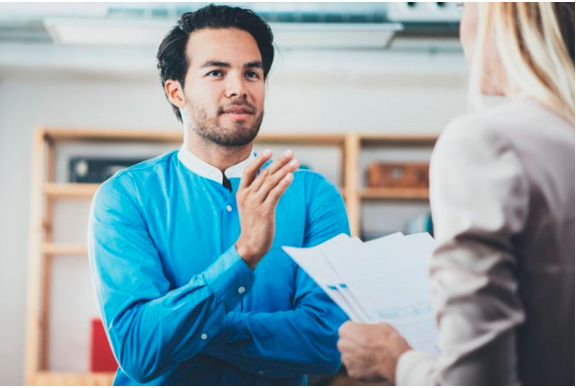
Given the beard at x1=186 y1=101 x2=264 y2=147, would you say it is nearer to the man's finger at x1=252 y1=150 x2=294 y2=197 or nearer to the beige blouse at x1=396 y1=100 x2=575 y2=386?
the man's finger at x1=252 y1=150 x2=294 y2=197

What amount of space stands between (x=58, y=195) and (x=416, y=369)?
4420 millimetres

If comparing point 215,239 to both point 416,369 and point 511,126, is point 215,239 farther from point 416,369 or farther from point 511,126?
point 511,126

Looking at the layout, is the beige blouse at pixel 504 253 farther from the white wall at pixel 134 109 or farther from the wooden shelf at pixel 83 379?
the white wall at pixel 134 109

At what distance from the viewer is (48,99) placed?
507cm

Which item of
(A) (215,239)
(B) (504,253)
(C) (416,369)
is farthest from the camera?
(A) (215,239)

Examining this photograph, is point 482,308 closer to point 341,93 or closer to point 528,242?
point 528,242

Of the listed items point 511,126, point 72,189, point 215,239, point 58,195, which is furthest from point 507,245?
point 58,195

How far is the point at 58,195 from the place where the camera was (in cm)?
493

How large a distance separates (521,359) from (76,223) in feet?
14.9

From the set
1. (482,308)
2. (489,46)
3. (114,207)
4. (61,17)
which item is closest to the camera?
(482,308)

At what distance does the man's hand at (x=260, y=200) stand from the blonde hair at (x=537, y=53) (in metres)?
0.38

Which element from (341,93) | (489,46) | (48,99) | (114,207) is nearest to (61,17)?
(48,99)

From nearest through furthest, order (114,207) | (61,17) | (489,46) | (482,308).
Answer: (482,308) → (489,46) → (114,207) → (61,17)

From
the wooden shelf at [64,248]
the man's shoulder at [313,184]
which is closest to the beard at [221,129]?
the man's shoulder at [313,184]
